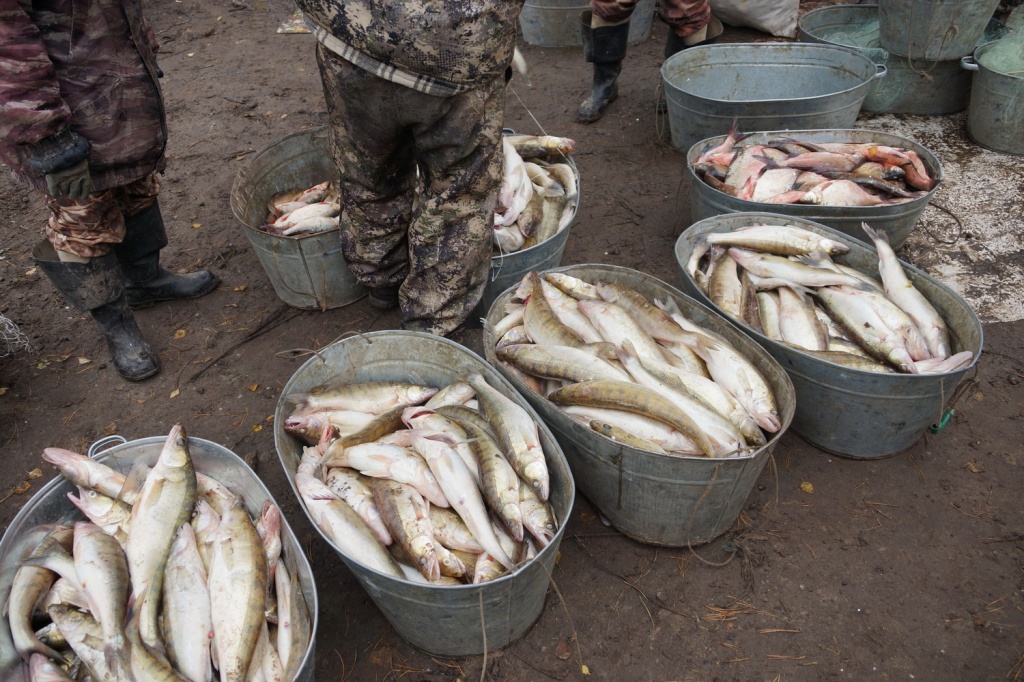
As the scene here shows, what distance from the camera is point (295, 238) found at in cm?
349

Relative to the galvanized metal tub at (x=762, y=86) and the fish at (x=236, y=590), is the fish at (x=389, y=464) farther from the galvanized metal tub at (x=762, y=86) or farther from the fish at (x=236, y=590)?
the galvanized metal tub at (x=762, y=86)

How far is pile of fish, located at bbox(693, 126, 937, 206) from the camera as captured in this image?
146 inches

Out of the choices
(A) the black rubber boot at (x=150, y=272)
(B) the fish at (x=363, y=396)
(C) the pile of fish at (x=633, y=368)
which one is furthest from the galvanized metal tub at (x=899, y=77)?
(A) the black rubber boot at (x=150, y=272)

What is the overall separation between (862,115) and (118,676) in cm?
637

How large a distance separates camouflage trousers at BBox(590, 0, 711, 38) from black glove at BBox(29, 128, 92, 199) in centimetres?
390

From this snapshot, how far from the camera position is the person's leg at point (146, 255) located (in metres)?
3.61

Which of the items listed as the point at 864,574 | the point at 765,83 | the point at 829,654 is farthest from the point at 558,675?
the point at 765,83

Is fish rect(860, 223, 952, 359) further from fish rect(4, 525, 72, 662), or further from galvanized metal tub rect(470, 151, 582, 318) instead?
fish rect(4, 525, 72, 662)

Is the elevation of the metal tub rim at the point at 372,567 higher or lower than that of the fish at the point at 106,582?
higher

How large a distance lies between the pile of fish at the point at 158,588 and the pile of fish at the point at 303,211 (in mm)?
1622

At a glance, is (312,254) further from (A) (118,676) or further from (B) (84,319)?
(A) (118,676)

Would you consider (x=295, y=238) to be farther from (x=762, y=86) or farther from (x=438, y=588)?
(x=762, y=86)

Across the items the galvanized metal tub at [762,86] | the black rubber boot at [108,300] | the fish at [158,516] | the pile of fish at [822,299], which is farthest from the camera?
the galvanized metal tub at [762,86]

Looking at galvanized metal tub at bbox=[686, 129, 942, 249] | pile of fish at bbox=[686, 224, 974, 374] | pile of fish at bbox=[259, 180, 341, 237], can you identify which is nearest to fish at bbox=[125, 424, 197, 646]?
pile of fish at bbox=[259, 180, 341, 237]
